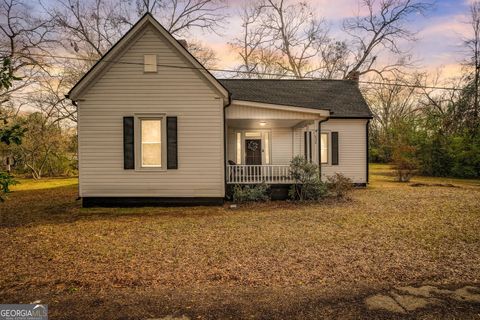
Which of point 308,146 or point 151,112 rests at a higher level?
point 151,112

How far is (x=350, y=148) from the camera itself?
16.1 metres

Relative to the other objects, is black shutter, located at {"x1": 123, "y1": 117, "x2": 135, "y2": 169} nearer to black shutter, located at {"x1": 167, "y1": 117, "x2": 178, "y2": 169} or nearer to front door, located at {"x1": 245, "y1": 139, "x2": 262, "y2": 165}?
black shutter, located at {"x1": 167, "y1": 117, "x2": 178, "y2": 169}

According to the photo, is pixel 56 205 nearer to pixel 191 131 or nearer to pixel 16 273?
pixel 191 131

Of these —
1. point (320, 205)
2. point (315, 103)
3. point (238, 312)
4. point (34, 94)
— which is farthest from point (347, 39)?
point (238, 312)

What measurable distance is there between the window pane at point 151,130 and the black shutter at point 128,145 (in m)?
0.43

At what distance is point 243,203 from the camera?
454 inches

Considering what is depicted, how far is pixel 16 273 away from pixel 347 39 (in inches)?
1312

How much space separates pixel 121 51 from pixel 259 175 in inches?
273

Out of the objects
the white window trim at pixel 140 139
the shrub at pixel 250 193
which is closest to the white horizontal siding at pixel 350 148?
the shrub at pixel 250 193

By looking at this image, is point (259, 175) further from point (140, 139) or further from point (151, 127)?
point (140, 139)

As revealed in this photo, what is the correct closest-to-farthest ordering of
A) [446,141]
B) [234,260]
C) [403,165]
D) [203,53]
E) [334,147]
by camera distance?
[234,260] < [334,147] < [403,165] < [446,141] < [203,53]

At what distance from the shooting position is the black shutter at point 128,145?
35.6ft

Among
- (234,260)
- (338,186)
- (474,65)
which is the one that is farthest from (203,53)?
(234,260)

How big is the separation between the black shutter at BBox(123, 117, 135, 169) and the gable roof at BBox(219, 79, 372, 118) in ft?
20.7
